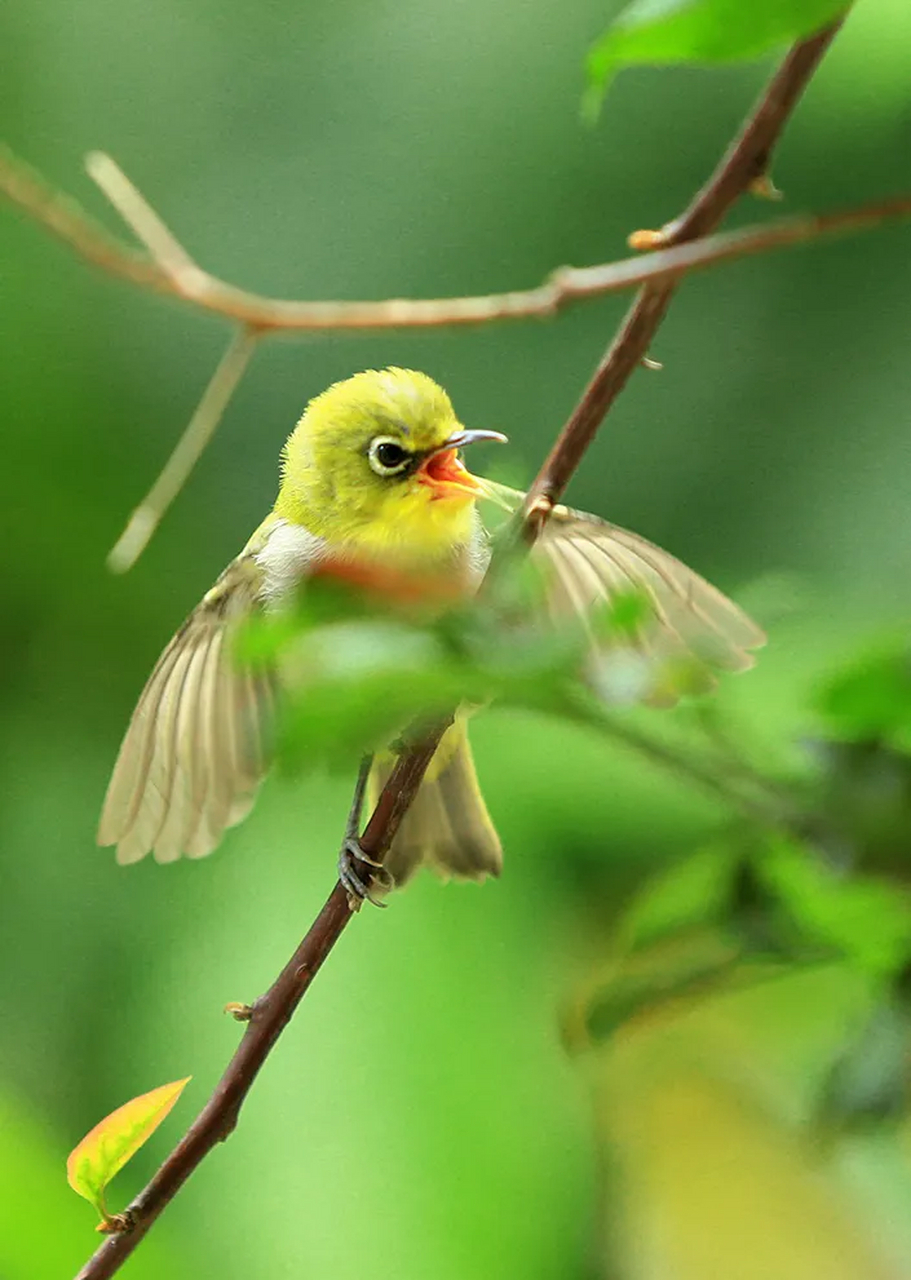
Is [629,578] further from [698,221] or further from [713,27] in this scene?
[713,27]

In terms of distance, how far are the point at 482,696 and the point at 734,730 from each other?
0.06 m

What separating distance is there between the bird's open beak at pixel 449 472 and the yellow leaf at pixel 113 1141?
0.45 metres

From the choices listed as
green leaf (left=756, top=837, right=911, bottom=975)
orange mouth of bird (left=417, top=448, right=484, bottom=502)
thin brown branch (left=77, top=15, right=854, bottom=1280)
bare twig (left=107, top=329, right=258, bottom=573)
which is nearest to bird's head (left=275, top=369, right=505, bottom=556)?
orange mouth of bird (left=417, top=448, right=484, bottom=502)

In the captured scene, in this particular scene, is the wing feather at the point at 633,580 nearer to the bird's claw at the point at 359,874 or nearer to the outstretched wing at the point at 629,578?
the outstretched wing at the point at 629,578

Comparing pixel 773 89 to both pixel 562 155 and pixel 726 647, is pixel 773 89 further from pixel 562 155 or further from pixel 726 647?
pixel 562 155

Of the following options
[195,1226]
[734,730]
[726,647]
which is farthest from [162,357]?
[734,730]

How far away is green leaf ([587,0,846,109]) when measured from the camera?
0.30 meters

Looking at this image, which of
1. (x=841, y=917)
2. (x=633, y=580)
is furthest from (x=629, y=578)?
(x=841, y=917)

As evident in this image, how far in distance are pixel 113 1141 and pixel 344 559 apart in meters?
0.37

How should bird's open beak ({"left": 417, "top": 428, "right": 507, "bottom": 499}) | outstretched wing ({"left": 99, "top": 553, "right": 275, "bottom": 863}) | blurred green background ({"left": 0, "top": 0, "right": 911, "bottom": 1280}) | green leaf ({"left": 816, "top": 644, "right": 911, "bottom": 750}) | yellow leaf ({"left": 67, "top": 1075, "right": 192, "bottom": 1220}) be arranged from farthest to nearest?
blurred green background ({"left": 0, "top": 0, "right": 911, "bottom": 1280}) → bird's open beak ({"left": 417, "top": 428, "right": 507, "bottom": 499}) → outstretched wing ({"left": 99, "top": 553, "right": 275, "bottom": 863}) → yellow leaf ({"left": 67, "top": 1075, "right": 192, "bottom": 1220}) → green leaf ({"left": 816, "top": 644, "right": 911, "bottom": 750})

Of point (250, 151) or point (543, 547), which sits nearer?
point (543, 547)

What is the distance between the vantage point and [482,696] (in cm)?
24

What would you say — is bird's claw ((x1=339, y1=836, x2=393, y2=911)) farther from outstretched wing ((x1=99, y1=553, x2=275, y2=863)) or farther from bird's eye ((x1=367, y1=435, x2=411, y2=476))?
bird's eye ((x1=367, y1=435, x2=411, y2=476))

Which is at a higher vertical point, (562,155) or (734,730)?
(562,155)
